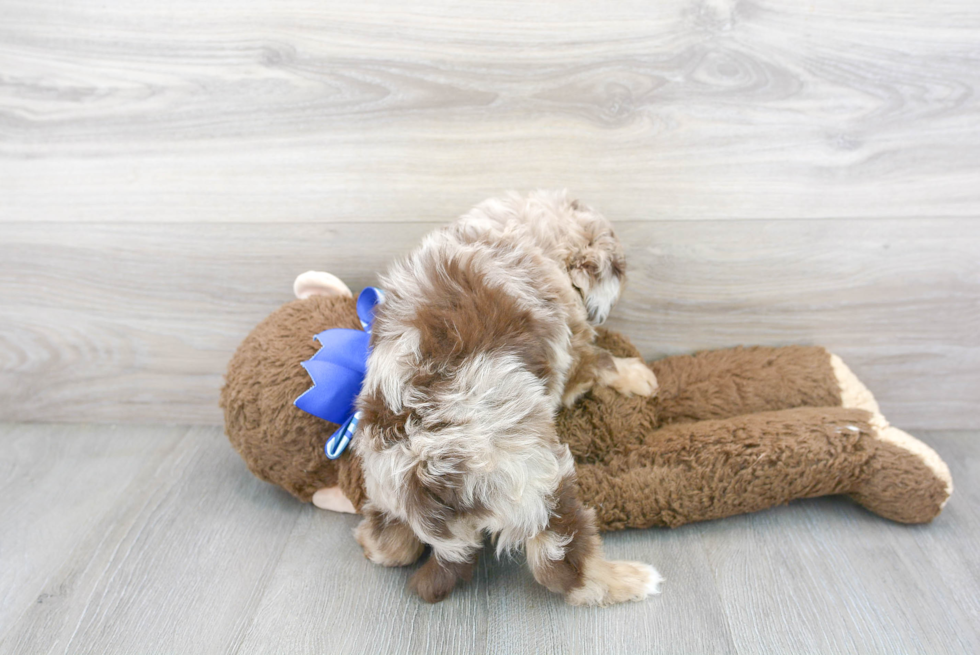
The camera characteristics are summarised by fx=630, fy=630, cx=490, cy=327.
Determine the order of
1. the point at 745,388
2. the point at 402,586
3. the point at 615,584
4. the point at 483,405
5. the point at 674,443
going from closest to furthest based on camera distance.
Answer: the point at 483,405, the point at 615,584, the point at 402,586, the point at 674,443, the point at 745,388

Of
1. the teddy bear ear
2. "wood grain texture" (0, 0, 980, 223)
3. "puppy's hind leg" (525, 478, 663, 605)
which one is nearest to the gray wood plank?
the teddy bear ear

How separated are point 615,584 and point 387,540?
21.3 inches

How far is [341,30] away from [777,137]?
4.00ft

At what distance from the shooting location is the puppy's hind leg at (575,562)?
1352 millimetres

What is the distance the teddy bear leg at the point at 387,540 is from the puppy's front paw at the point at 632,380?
0.66 m

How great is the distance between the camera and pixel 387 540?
59.3 inches

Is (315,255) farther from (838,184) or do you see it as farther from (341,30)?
(838,184)

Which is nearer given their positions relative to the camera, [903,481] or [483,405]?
[483,405]

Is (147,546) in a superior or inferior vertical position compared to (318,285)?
inferior

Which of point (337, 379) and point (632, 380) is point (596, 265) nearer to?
point (632, 380)

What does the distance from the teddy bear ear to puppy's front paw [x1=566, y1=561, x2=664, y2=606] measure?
1010 mm

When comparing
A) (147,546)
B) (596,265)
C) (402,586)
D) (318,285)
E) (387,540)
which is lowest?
(147,546)

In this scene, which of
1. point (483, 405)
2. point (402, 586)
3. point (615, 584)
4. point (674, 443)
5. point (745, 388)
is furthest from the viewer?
point (745, 388)

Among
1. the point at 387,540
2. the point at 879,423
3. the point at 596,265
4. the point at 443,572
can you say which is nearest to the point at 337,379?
the point at 387,540
